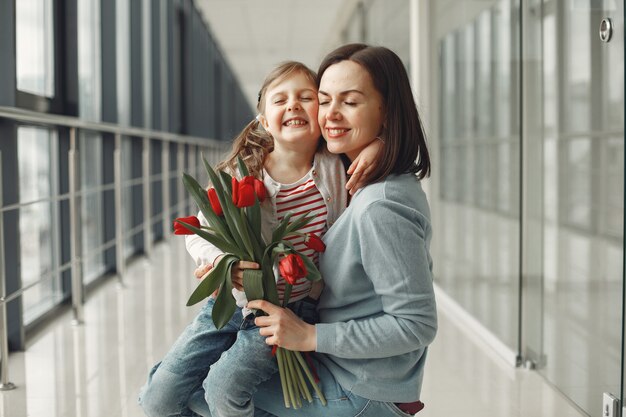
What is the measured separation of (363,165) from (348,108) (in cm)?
10

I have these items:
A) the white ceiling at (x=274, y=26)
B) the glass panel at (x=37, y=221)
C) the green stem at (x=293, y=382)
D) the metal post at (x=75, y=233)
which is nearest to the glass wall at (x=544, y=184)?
the green stem at (x=293, y=382)

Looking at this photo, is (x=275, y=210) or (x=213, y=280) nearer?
(x=213, y=280)

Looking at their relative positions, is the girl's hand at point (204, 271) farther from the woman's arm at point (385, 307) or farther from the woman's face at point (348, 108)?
the woman's face at point (348, 108)

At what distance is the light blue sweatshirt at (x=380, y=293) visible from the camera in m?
1.18

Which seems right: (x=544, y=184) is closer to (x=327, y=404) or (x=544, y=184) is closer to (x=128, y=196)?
(x=327, y=404)

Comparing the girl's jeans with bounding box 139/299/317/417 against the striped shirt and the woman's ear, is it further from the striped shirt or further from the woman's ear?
the woman's ear

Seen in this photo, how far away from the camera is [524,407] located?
2121 mm

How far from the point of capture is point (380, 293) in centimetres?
118

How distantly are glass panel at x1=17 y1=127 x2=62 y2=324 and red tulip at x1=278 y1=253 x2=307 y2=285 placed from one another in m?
2.03

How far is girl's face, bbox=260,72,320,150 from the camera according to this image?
136 cm

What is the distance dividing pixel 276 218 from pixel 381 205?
23cm

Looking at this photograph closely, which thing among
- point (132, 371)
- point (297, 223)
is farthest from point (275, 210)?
point (132, 371)

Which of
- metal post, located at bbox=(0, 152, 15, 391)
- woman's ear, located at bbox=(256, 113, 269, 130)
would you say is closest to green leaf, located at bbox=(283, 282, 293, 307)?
woman's ear, located at bbox=(256, 113, 269, 130)

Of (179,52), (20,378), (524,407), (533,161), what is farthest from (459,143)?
(179,52)
